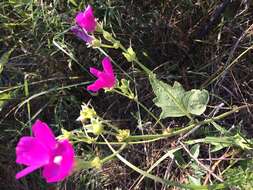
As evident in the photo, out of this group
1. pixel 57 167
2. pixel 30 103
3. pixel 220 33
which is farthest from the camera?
pixel 30 103

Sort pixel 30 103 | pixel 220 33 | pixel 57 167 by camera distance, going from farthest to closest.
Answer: pixel 30 103 → pixel 220 33 → pixel 57 167

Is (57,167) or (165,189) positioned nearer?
(57,167)

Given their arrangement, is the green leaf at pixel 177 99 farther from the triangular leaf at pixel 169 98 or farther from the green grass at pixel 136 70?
the green grass at pixel 136 70

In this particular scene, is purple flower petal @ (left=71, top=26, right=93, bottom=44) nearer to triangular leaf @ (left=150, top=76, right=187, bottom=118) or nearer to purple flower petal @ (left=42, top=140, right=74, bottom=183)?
triangular leaf @ (left=150, top=76, right=187, bottom=118)

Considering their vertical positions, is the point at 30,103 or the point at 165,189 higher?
the point at 30,103

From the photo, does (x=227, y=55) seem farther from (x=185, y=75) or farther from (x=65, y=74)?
(x=65, y=74)

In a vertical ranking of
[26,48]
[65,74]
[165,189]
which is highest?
[26,48]

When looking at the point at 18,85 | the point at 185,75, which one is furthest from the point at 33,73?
the point at 185,75

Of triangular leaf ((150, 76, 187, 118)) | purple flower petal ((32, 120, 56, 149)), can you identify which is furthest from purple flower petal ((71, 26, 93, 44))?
purple flower petal ((32, 120, 56, 149))
